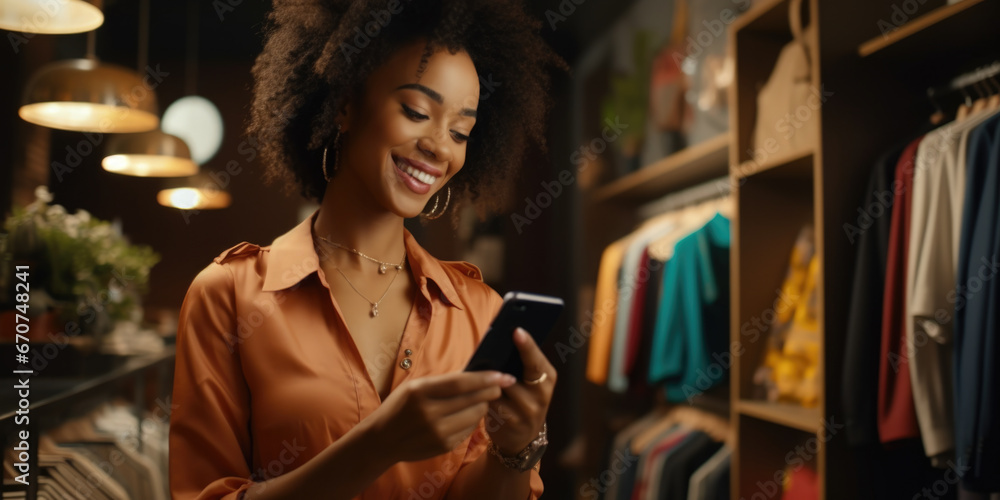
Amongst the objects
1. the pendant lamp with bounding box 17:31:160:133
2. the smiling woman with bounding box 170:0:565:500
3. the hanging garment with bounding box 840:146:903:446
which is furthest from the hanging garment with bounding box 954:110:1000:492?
the pendant lamp with bounding box 17:31:160:133

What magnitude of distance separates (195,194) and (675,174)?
93.8 inches

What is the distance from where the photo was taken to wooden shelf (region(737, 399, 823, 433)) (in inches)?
80.5

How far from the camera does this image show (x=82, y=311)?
7.02 feet

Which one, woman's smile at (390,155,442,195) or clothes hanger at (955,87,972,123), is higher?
clothes hanger at (955,87,972,123)

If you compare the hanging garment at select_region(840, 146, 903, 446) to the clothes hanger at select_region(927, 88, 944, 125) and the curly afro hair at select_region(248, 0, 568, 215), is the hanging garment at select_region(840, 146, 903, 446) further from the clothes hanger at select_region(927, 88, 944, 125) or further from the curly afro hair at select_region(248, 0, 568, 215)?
the curly afro hair at select_region(248, 0, 568, 215)

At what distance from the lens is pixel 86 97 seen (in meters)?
2.16

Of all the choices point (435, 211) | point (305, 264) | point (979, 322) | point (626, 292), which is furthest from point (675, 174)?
point (305, 264)

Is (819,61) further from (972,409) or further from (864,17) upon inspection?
(972,409)

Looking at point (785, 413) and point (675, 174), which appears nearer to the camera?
point (785, 413)

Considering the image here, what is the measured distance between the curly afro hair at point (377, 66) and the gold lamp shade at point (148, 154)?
1.90 m

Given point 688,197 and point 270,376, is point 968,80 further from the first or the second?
point 270,376

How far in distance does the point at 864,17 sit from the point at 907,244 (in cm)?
68

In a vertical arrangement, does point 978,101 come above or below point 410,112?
above

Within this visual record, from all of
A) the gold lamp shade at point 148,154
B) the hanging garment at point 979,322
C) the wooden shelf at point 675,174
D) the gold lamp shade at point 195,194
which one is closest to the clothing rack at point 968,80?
the hanging garment at point 979,322
